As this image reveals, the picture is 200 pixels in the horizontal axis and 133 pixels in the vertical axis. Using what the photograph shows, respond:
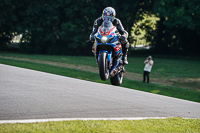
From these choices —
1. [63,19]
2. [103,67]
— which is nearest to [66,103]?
[103,67]

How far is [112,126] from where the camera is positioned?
648 centimetres

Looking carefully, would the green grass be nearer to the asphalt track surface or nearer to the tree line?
the asphalt track surface

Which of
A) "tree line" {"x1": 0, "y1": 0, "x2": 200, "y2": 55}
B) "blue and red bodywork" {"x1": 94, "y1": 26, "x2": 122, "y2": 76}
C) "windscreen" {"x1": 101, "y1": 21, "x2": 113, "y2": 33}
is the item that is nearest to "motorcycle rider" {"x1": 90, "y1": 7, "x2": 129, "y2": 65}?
"windscreen" {"x1": 101, "y1": 21, "x2": 113, "y2": 33}

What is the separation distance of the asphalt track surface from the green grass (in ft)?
2.15

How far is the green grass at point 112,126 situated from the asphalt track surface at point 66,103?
65cm

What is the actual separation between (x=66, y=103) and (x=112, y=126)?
2.18 m

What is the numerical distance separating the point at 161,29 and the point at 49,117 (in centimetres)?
3269

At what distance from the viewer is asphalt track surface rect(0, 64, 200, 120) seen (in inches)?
284

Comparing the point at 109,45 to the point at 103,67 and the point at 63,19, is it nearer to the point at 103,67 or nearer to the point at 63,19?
the point at 103,67

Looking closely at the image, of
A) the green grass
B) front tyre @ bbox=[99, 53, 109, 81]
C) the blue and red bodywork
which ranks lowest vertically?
the green grass

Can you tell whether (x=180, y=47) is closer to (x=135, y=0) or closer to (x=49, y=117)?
(x=135, y=0)

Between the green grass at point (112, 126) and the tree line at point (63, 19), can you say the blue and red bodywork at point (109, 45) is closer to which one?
the green grass at point (112, 126)

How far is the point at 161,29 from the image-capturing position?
37.7 m

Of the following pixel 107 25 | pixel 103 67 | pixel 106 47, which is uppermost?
pixel 107 25
